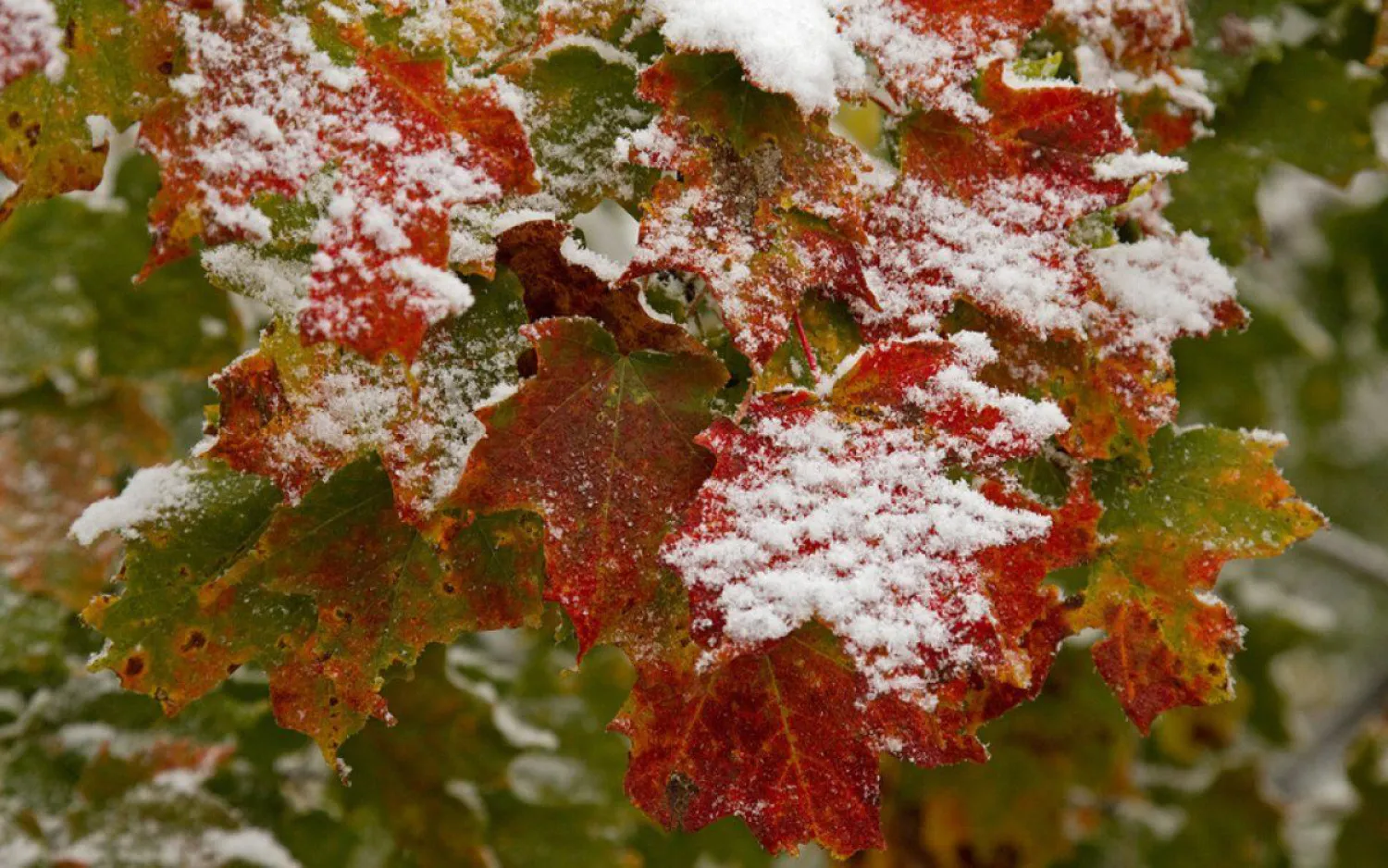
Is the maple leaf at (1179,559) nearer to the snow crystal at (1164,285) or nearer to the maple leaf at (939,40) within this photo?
the snow crystal at (1164,285)

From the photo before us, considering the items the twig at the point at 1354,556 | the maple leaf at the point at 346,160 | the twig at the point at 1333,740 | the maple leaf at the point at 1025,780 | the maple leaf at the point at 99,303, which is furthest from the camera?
the twig at the point at 1333,740

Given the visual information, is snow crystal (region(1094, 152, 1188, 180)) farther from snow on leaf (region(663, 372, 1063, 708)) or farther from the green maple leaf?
the green maple leaf

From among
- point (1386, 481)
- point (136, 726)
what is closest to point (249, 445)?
point (136, 726)

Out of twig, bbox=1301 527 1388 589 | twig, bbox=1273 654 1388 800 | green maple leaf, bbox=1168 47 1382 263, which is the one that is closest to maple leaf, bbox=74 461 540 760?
green maple leaf, bbox=1168 47 1382 263

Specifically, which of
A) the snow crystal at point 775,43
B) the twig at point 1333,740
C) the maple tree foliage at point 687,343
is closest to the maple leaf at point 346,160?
the maple tree foliage at point 687,343

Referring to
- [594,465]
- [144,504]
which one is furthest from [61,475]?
[594,465]

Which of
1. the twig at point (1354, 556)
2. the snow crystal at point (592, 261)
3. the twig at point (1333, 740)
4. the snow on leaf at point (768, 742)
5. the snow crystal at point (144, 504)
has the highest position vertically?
the snow crystal at point (592, 261)

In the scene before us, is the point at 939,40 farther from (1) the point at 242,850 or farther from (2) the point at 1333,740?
(2) the point at 1333,740

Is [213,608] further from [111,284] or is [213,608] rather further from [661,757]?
[111,284]
